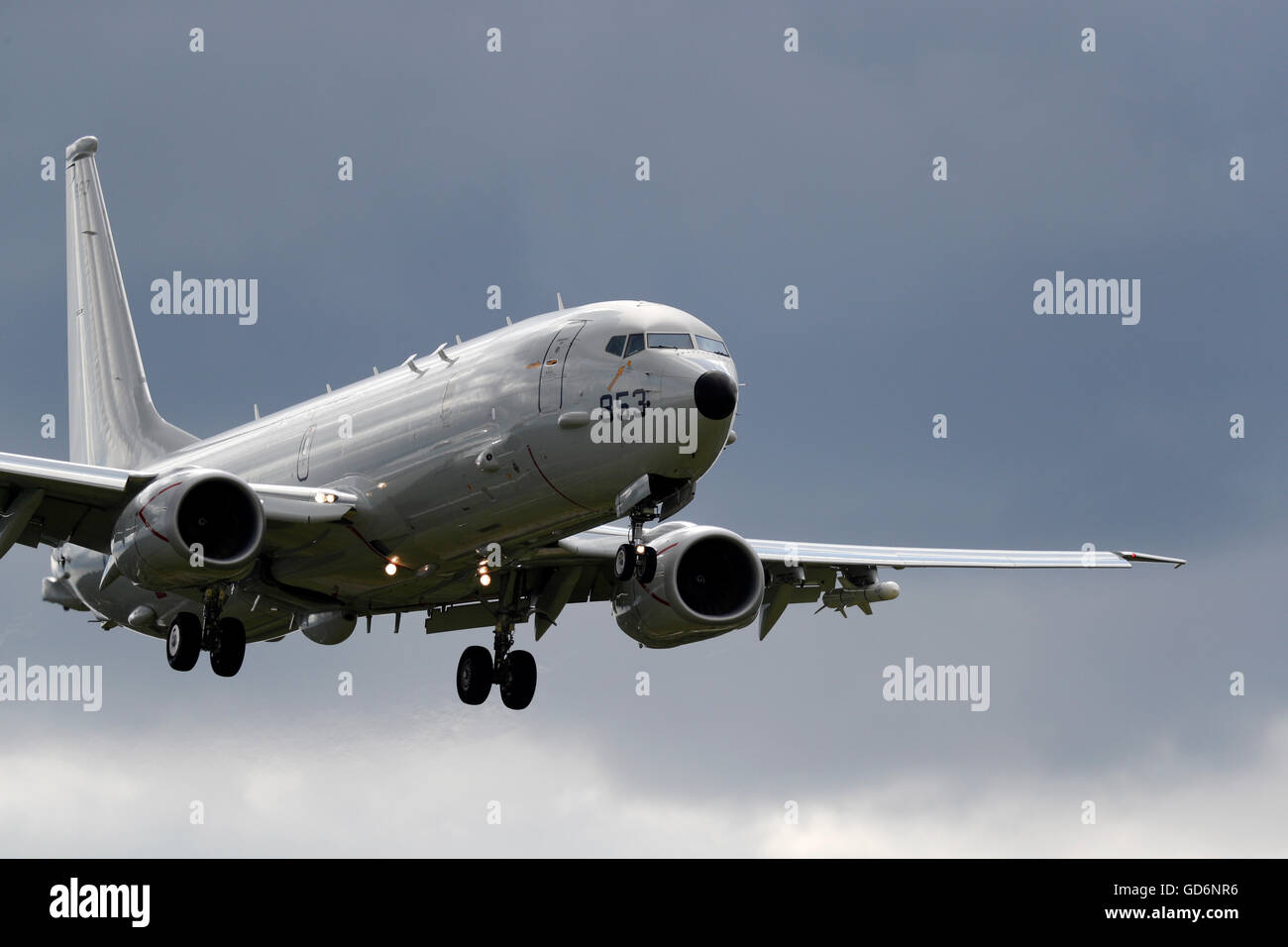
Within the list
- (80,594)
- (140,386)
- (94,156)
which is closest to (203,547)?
(80,594)

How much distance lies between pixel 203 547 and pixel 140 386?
16340 mm

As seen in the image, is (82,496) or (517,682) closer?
(82,496)

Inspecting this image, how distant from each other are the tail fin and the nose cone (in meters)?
20.5

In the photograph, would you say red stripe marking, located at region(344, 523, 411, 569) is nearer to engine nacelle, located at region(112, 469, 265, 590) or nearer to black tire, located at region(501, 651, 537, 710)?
engine nacelle, located at region(112, 469, 265, 590)

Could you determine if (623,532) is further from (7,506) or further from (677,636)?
(7,506)

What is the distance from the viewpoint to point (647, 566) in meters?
34.4

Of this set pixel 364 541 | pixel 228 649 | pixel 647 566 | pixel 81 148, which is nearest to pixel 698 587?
pixel 364 541

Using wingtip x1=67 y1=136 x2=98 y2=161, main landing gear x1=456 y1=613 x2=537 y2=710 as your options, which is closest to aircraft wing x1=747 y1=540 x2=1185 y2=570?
main landing gear x1=456 y1=613 x2=537 y2=710

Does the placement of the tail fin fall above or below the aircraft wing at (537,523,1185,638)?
above

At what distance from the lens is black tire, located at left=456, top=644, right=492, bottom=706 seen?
→ 45.4m

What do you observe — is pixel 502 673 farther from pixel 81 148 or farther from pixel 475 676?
pixel 81 148

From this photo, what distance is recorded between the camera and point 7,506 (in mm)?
39781

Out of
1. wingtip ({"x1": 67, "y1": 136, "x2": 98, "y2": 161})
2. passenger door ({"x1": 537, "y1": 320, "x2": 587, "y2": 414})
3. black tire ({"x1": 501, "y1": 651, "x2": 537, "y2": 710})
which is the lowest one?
black tire ({"x1": 501, "y1": 651, "x2": 537, "y2": 710})

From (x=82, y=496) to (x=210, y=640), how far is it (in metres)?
4.05
